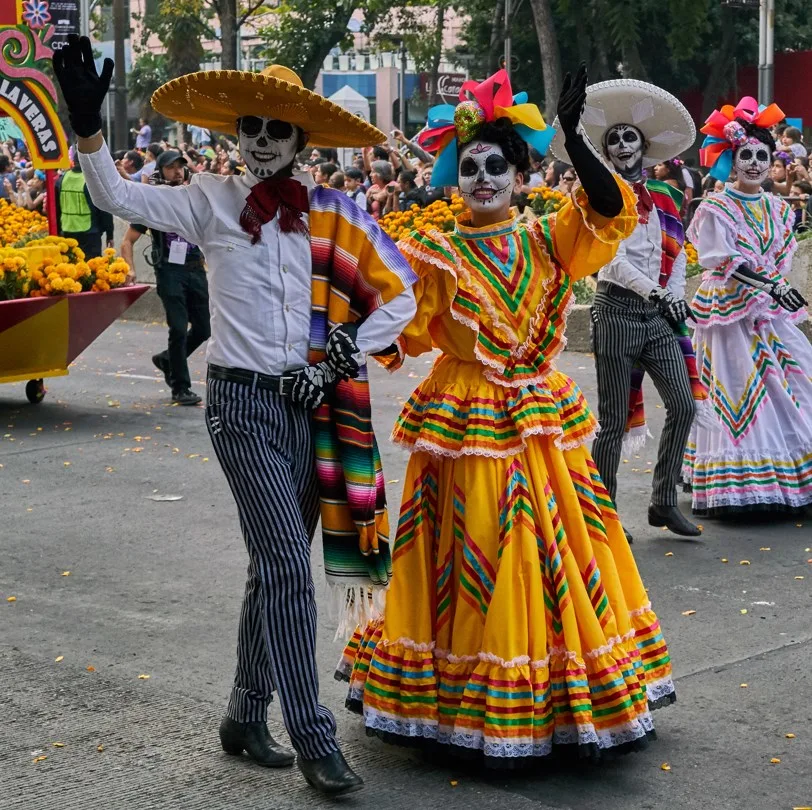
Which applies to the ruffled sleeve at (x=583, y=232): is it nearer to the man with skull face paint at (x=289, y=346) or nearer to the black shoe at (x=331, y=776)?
the man with skull face paint at (x=289, y=346)

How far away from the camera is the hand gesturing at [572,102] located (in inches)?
172

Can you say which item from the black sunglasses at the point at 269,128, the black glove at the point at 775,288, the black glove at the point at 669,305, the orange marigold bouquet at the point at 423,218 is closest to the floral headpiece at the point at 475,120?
the black sunglasses at the point at 269,128

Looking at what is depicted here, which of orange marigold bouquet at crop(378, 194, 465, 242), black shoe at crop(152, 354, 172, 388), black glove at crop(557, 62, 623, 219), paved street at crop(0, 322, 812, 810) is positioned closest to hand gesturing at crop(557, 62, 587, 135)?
black glove at crop(557, 62, 623, 219)

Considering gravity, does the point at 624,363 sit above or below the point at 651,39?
below

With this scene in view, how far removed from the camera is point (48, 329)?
35.8ft

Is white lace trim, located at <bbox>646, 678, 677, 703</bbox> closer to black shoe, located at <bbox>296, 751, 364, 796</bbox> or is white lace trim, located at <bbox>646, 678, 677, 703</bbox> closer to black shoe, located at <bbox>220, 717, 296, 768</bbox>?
black shoe, located at <bbox>296, 751, 364, 796</bbox>

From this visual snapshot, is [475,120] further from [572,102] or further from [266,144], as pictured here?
[266,144]

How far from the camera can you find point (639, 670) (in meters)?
4.50

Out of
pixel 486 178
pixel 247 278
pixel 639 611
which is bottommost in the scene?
pixel 639 611

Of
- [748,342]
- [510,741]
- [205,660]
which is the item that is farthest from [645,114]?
[510,741]

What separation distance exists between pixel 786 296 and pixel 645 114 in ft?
5.11

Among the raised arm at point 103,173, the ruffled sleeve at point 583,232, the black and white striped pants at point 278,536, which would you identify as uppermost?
the raised arm at point 103,173

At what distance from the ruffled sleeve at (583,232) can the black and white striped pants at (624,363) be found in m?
2.31

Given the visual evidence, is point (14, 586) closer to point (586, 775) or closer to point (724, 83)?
point (586, 775)
